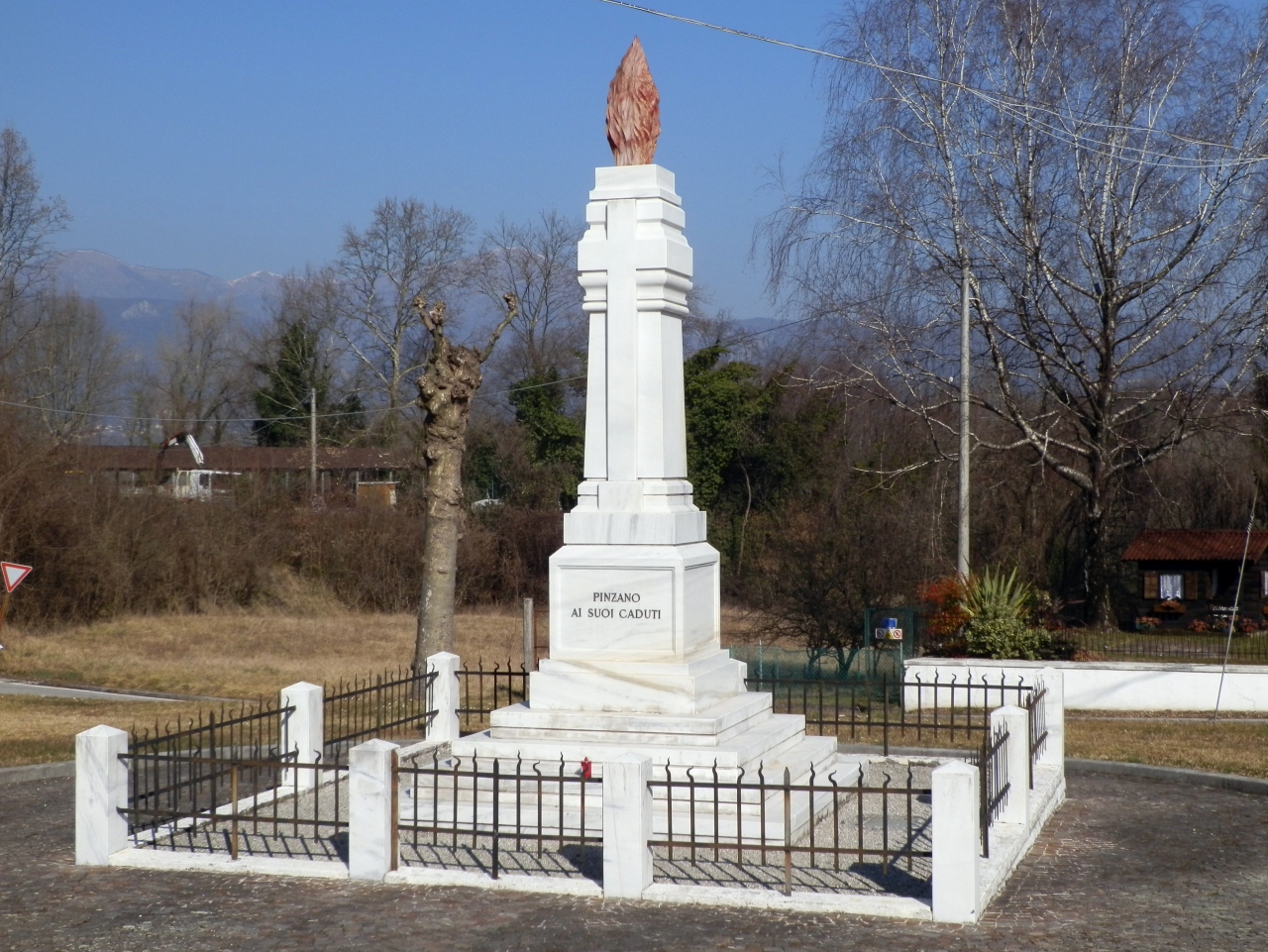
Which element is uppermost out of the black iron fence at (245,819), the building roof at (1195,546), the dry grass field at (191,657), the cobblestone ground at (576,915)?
the building roof at (1195,546)

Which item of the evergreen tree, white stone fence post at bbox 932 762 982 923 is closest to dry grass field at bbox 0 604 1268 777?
white stone fence post at bbox 932 762 982 923

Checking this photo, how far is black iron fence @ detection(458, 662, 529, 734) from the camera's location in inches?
558

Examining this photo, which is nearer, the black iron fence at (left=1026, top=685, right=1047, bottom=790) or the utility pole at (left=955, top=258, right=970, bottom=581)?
the black iron fence at (left=1026, top=685, right=1047, bottom=790)

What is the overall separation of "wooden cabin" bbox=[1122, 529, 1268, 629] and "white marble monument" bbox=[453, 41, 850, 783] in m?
17.7

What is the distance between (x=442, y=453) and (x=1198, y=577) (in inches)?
630

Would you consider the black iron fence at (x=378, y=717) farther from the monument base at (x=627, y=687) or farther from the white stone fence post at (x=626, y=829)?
the white stone fence post at (x=626, y=829)

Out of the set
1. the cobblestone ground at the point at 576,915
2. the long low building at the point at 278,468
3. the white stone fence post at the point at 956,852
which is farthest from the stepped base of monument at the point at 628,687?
the long low building at the point at 278,468

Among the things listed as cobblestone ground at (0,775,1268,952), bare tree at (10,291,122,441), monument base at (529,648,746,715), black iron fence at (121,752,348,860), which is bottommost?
cobblestone ground at (0,775,1268,952)

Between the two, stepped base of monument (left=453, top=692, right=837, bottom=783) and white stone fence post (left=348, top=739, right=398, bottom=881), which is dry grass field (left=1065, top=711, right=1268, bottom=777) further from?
white stone fence post (left=348, top=739, right=398, bottom=881)

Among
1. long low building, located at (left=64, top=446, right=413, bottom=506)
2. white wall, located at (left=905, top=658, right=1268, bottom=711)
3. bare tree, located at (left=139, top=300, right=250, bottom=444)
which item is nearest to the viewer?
white wall, located at (left=905, top=658, right=1268, bottom=711)

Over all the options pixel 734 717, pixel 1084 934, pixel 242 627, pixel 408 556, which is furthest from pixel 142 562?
pixel 1084 934

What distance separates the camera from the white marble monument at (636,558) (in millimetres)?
10453

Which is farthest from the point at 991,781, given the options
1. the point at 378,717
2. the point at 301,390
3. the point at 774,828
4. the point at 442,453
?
the point at 301,390

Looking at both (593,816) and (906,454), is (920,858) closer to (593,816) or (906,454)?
(593,816)
